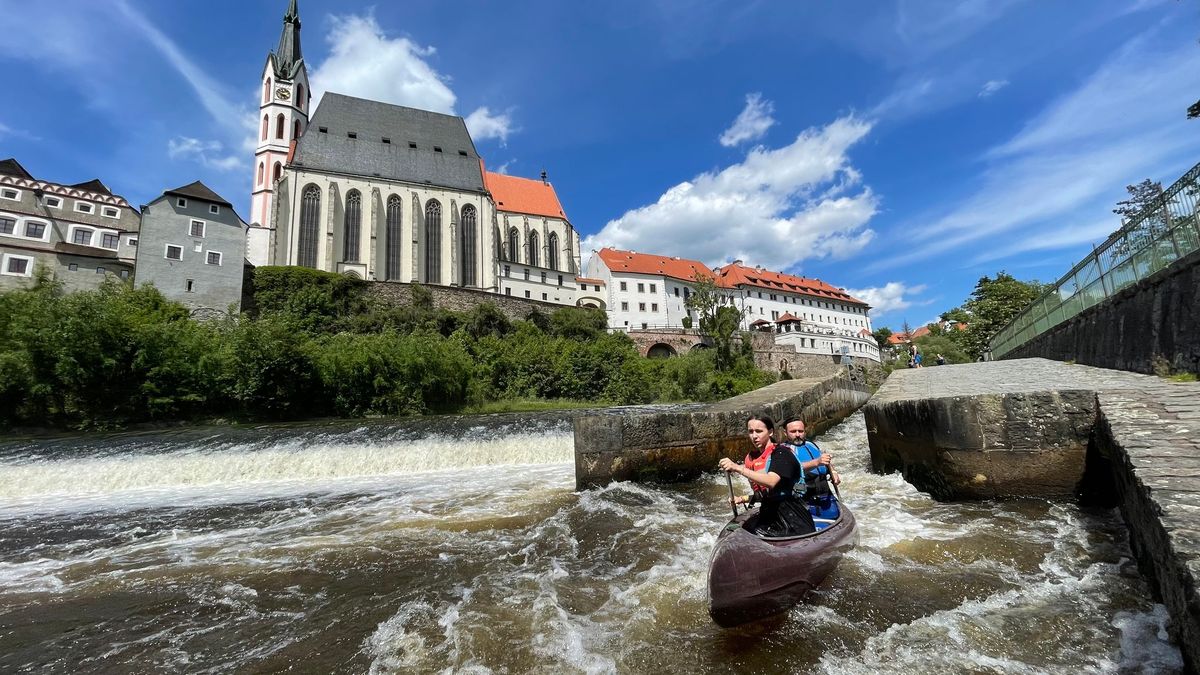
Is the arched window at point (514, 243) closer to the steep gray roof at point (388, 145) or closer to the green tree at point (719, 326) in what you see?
the steep gray roof at point (388, 145)

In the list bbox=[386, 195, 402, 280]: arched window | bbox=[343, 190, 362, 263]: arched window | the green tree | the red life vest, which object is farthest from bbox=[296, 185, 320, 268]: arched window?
the red life vest

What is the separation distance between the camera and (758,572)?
3588 millimetres

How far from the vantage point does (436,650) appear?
365 centimetres

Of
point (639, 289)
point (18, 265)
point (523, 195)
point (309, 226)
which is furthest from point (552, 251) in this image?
point (18, 265)

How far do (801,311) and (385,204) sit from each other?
199 ft

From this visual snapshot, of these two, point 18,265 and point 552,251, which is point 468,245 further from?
point 18,265

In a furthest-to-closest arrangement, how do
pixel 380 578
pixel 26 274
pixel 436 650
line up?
pixel 26 274
pixel 380 578
pixel 436 650

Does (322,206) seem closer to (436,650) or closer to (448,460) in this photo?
(448,460)

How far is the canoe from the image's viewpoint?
356 centimetres

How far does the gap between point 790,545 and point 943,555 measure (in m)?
2.21

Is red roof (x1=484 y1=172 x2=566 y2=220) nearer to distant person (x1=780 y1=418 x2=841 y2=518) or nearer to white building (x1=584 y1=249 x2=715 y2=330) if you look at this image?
white building (x1=584 y1=249 x2=715 y2=330)

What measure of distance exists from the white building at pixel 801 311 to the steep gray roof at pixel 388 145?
38899 mm

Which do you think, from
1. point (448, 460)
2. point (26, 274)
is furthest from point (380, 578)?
point (26, 274)

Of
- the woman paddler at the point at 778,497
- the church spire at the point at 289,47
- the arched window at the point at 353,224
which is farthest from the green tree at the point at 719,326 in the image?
the church spire at the point at 289,47
